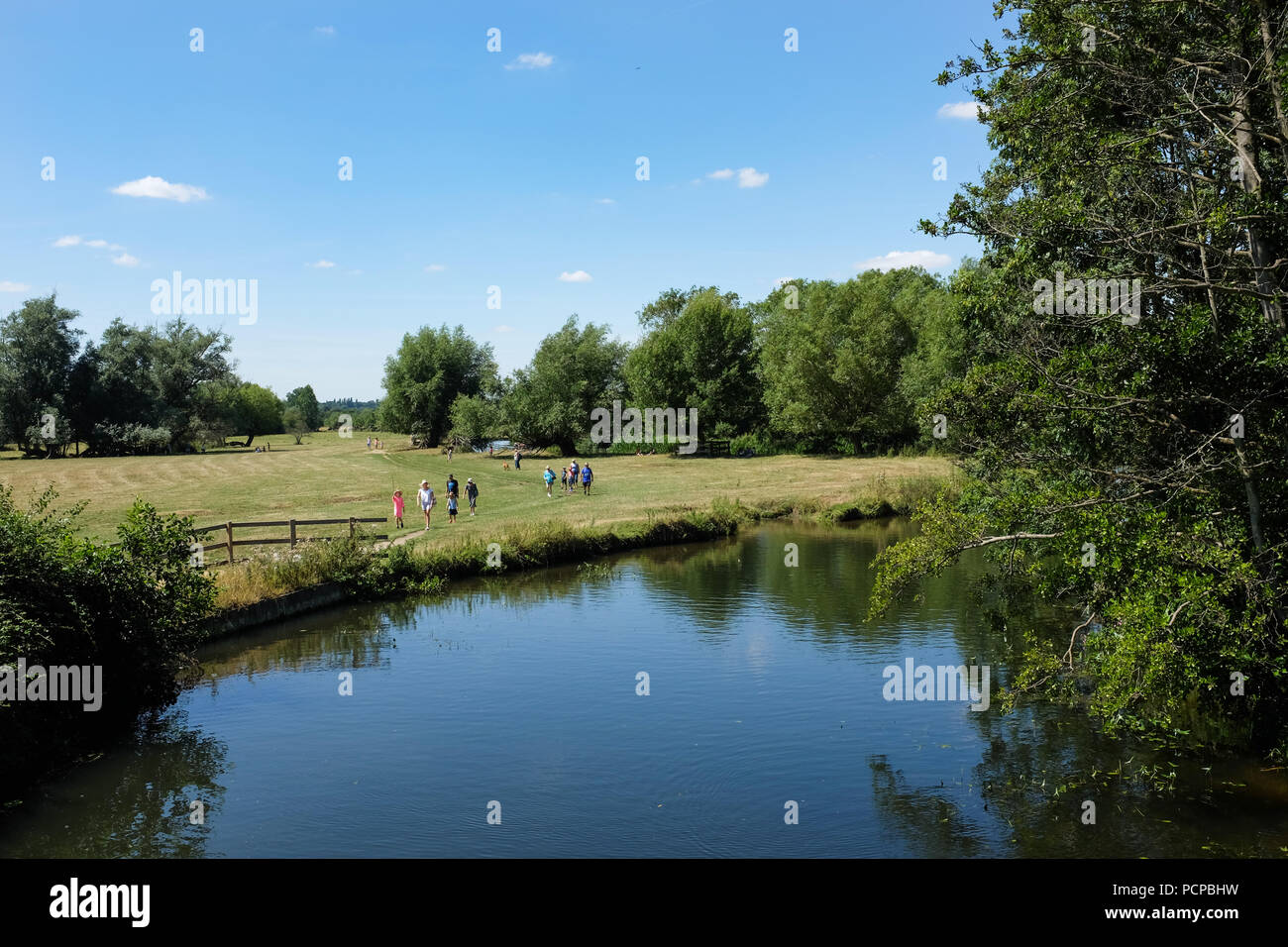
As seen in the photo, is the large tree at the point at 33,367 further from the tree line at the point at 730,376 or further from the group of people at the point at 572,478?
the group of people at the point at 572,478

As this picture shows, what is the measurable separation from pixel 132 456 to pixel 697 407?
1926 inches

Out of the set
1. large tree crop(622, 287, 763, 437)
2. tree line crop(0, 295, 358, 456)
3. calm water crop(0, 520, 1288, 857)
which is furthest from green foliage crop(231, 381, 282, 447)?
calm water crop(0, 520, 1288, 857)

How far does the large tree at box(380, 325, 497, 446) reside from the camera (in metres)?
101

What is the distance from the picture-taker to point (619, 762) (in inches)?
608

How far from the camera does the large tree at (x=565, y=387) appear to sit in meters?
88.8

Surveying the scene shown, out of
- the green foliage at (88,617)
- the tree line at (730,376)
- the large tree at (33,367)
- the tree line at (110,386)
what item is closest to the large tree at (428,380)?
the tree line at (730,376)

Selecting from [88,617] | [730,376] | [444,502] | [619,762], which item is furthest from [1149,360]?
[730,376]

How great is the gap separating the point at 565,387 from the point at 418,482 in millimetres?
29416

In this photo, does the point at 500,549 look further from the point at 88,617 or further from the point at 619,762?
the point at 619,762

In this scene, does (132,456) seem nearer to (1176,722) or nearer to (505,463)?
(505,463)

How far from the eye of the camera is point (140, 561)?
1761cm

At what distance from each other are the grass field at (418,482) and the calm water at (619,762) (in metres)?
14.5
